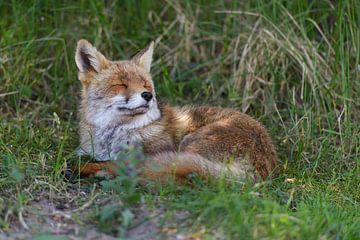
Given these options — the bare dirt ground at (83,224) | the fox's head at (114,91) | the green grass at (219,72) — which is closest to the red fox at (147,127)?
the fox's head at (114,91)

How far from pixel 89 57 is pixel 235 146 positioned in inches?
58.3

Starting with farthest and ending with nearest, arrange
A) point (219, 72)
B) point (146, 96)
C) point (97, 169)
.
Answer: point (219, 72) < point (146, 96) < point (97, 169)

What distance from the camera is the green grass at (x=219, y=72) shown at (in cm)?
588

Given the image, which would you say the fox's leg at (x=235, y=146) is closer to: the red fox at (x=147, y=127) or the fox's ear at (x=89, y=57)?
the red fox at (x=147, y=127)

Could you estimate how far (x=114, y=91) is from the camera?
5.73 m

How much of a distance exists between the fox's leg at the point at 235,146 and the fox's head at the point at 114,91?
17.7 inches

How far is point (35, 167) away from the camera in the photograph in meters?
5.33

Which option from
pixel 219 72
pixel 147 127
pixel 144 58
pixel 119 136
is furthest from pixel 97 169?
pixel 219 72

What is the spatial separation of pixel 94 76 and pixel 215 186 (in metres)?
1.76

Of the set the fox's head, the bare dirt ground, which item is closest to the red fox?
the fox's head

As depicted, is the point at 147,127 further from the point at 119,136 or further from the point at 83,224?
→ the point at 83,224

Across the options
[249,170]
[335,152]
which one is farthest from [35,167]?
[335,152]

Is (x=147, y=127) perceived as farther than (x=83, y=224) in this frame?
Yes

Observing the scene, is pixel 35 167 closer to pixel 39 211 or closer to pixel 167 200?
pixel 39 211
